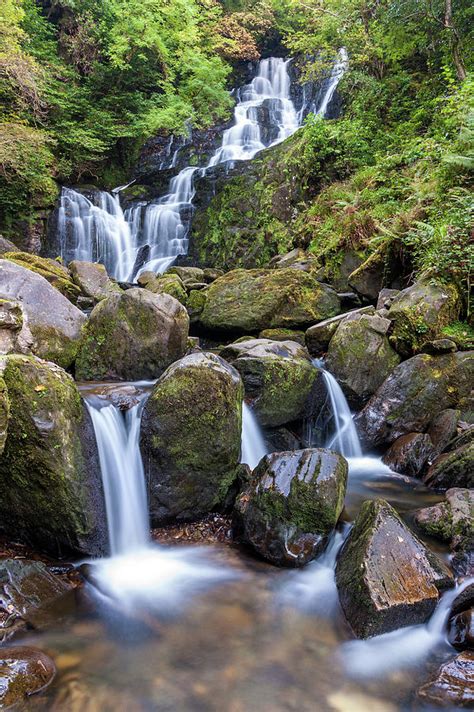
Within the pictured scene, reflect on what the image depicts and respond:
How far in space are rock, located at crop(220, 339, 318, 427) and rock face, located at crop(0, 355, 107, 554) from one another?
2.64 m

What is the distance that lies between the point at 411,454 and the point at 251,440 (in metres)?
2.16

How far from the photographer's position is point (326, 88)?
18234 millimetres

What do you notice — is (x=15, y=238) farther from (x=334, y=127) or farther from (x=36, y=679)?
(x=36, y=679)

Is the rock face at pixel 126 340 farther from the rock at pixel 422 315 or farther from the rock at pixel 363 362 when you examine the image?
the rock at pixel 422 315

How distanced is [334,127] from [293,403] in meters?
10.9

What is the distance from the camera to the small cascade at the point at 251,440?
18.8 feet

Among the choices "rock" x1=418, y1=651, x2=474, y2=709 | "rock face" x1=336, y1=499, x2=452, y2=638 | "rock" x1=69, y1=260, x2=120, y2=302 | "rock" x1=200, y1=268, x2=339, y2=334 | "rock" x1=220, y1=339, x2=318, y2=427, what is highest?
"rock" x1=69, y1=260, x2=120, y2=302

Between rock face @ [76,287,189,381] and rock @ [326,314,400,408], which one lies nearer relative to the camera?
rock face @ [76,287,189,381]

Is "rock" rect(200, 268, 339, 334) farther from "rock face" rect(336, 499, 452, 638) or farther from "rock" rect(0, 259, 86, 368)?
"rock face" rect(336, 499, 452, 638)

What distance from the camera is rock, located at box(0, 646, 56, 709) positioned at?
100 inches

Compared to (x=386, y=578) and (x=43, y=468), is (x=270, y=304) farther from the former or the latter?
(x=386, y=578)

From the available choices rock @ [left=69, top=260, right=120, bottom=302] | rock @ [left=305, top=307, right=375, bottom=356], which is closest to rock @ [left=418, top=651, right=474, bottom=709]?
rock @ [left=305, top=307, right=375, bottom=356]

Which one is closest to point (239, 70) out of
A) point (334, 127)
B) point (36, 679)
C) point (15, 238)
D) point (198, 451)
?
point (334, 127)

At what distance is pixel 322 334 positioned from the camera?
8.15 m
